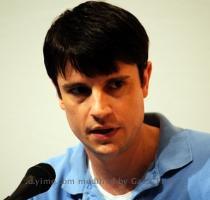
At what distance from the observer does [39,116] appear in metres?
1.40

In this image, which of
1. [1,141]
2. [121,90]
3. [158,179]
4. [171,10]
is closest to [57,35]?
[121,90]

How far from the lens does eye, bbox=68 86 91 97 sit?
795mm

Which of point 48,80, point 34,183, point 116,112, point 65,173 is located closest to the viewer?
point 34,183

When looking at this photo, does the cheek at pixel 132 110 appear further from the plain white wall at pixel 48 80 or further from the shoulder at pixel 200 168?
the plain white wall at pixel 48 80

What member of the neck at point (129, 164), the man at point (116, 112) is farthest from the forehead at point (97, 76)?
the neck at point (129, 164)

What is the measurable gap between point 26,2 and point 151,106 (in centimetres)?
66

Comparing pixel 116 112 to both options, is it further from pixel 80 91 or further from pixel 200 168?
pixel 200 168

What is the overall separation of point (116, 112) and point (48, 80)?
667mm

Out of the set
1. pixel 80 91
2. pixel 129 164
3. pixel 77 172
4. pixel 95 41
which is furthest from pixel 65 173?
pixel 95 41

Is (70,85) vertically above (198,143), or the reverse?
(70,85)

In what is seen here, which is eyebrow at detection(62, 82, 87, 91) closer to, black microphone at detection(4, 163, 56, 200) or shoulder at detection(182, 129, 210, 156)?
black microphone at detection(4, 163, 56, 200)

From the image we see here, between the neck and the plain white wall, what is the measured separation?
34 cm

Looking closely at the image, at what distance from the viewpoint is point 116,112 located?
0.77m

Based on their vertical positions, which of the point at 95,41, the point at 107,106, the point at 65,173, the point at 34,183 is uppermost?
the point at 95,41
